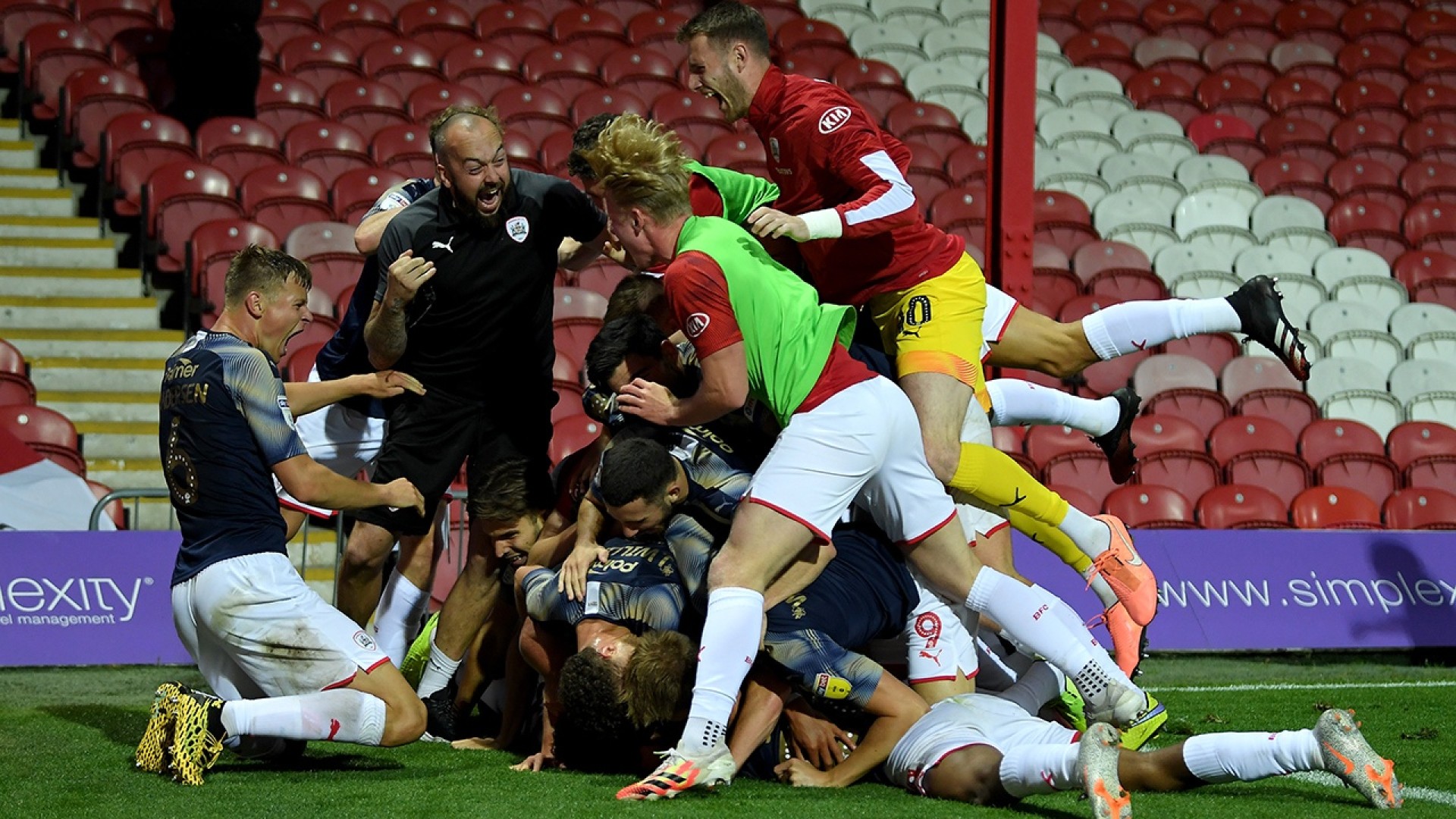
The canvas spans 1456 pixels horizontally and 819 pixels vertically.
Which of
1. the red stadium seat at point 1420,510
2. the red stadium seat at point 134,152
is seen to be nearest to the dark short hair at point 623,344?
the red stadium seat at point 1420,510

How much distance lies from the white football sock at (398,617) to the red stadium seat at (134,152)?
6.36 m

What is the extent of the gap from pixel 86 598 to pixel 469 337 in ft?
9.62

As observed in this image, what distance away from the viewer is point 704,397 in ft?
15.3

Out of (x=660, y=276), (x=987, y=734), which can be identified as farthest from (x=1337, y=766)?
(x=660, y=276)

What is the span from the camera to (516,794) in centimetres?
440

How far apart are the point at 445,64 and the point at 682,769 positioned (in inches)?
421

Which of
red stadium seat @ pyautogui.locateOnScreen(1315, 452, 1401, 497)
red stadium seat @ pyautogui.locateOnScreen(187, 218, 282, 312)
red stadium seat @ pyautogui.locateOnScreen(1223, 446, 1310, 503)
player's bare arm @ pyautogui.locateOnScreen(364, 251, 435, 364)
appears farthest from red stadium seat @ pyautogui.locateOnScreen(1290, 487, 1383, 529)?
red stadium seat @ pyautogui.locateOnScreen(187, 218, 282, 312)

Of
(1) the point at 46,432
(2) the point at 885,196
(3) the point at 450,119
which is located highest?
(3) the point at 450,119

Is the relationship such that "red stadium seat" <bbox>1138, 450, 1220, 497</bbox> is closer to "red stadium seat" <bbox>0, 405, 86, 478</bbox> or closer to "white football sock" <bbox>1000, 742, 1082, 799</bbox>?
"white football sock" <bbox>1000, 742, 1082, 799</bbox>

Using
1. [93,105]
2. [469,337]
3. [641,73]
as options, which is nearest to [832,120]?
[469,337]

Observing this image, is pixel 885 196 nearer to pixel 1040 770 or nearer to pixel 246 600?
pixel 1040 770

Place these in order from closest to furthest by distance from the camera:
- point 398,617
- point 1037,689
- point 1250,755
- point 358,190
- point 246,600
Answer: point 1250,755
point 246,600
point 1037,689
point 398,617
point 358,190

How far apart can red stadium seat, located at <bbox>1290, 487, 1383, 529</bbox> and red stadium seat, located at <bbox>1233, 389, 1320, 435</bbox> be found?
1203 millimetres

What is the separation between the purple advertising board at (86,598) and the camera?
7.53m
